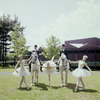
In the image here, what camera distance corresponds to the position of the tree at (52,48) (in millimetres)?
40159

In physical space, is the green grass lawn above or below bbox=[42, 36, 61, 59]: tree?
below

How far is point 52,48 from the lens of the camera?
4069cm

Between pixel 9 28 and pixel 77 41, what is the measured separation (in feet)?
78.6

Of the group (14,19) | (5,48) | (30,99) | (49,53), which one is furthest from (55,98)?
(14,19)

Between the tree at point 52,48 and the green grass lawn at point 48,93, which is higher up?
the tree at point 52,48

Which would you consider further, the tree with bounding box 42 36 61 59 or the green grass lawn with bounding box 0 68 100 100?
the tree with bounding box 42 36 61 59

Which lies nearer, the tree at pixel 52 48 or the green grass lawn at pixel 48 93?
the green grass lawn at pixel 48 93

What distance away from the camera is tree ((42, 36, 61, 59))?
4016 cm

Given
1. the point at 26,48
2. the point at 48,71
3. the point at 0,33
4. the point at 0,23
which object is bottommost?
the point at 48,71

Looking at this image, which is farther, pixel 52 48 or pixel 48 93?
pixel 52 48

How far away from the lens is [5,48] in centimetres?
4722

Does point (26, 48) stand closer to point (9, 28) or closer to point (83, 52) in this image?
point (9, 28)

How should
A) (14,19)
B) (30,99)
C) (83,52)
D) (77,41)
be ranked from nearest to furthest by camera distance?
(30,99), (83,52), (77,41), (14,19)

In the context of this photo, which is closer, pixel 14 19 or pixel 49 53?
pixel 49 53
